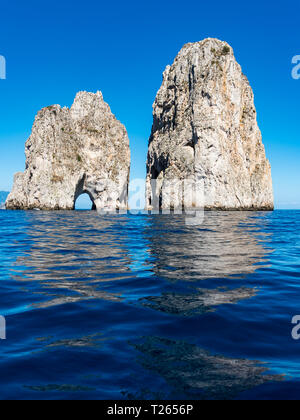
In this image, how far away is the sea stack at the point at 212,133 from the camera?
61.8 metres

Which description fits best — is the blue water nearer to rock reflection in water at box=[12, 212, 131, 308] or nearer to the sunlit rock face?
rock reflection in water at box=[12, 212, 131, 308]

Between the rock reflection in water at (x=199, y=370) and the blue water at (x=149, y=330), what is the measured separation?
11 millimetres

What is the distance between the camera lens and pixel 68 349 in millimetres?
3611

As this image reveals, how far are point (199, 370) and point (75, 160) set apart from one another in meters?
77.3

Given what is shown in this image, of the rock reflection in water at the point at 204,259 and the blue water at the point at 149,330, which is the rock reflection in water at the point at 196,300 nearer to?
the blue water at the point at 149,330

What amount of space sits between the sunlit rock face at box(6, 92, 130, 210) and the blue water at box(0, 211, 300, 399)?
66.5 metres

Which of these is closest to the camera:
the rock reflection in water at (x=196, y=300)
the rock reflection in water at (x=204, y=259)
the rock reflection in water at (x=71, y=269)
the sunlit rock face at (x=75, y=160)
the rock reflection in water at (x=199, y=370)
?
the rock reflection in water at (x=199, y=370)

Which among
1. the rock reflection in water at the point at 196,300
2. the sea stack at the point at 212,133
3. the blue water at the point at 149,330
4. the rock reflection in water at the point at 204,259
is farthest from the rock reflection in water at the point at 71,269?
the sea stack at the point at 212,133

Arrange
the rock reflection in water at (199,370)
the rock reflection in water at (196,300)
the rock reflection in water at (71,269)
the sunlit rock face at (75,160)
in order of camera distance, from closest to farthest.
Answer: the rock reflection in water at (199,370) → the rock reflection in water at (196,300) → the rock reflection in water at (71,269) → the sunlit rock face at (75,160)

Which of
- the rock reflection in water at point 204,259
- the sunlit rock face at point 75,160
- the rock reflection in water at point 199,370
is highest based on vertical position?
the sunlit rock face at point 75,160

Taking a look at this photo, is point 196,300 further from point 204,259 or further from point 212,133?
point 212,133

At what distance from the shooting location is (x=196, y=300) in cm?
554

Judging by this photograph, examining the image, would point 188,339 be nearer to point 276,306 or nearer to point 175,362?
point 175,362

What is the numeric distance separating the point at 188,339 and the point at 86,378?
4.83 feet
